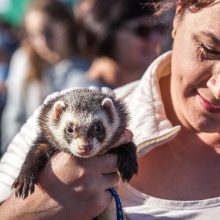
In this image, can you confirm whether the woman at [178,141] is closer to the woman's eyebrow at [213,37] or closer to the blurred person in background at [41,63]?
the woman's eyebrow at [213,37]

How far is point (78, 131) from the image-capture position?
8.36 ft

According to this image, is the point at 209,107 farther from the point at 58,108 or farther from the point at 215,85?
the point at 58,108

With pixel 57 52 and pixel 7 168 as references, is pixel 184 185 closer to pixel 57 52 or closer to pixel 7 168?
pixel 7 168

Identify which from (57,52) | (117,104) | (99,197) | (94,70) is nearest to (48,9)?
(57,52)

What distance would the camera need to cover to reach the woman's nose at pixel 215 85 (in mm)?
2381

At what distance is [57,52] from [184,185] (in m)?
4.54

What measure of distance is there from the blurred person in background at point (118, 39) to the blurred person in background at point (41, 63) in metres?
0.72

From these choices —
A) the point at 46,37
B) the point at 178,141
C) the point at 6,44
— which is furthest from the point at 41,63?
the point at 178,141

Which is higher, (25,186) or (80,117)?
(80,117)

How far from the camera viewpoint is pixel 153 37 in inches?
190

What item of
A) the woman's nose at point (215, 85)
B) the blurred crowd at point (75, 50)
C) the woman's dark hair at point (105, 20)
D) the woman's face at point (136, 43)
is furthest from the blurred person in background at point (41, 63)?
the woman's nose at point (215, 85)

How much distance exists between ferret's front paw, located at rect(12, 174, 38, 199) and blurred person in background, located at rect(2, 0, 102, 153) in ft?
11.0

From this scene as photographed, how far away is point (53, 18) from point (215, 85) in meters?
4.50

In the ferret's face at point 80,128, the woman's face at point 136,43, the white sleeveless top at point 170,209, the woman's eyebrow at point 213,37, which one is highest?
the woman's eyebrow at point 213,37
